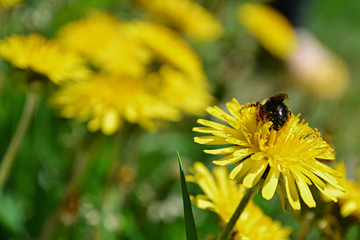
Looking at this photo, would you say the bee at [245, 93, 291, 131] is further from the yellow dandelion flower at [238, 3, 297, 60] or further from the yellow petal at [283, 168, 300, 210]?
the yellow dandelion flower at [238, 3, 297, 60]

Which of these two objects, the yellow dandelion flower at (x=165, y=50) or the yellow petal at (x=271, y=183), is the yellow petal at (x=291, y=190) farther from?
Answer: the yellow dandelion flower at (x=165, y=50)

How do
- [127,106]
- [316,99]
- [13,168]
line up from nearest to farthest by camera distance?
1. [127,106]
2. [13,168]
3. [316,99]

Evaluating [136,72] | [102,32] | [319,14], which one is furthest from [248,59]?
[319,14]

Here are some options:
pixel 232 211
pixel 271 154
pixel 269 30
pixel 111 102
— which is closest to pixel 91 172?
pixel 111 102

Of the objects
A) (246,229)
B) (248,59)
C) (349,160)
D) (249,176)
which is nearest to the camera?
(249,176)

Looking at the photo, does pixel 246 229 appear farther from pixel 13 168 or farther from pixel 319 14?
pixel 319 14

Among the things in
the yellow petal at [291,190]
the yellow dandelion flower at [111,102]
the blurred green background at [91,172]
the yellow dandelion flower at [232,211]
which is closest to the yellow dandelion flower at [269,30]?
the blurred green background at [91,172]

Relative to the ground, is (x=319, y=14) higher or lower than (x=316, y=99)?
higher
